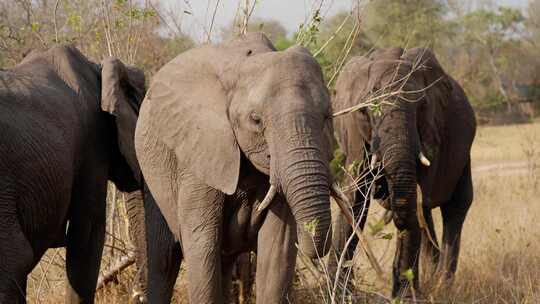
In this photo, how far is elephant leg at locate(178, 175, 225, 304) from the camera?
4602mm

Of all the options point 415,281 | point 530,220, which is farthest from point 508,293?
point 530,220

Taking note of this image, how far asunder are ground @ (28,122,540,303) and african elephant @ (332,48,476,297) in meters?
0.22

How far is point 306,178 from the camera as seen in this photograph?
13.3 feet

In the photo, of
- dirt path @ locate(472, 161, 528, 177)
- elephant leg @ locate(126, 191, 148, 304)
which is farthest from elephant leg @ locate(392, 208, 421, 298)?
dirt path @ locate(472, 161, 528, 177)

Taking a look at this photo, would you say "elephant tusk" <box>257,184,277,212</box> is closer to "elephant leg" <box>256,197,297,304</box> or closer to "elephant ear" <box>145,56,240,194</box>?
"elephant ear" <box>145,56,240,194</box>

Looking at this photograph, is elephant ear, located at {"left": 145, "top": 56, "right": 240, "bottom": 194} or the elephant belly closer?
elephant ear, located at {"left": 145, "top": 56, "right": 240, "bottom": 194}

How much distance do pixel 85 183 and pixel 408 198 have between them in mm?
2235

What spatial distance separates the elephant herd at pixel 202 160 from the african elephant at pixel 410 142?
2 centimetres

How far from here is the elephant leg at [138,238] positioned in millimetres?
5792

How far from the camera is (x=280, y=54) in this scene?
4312mm

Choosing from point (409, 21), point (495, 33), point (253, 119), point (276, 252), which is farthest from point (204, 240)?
point (495, 33)

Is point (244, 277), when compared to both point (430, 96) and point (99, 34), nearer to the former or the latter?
point (430, 96)

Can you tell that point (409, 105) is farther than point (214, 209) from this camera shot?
Yes

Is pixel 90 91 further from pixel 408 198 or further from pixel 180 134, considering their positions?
pixel 408 198
